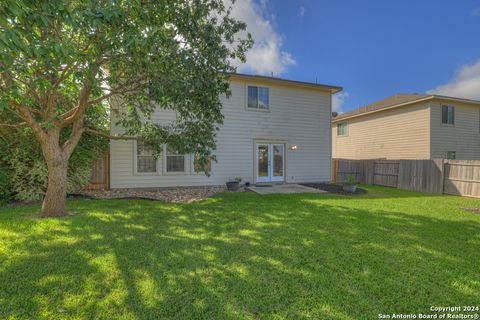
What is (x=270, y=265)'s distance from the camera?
3041 millimetres

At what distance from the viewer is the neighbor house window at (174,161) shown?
9625mm

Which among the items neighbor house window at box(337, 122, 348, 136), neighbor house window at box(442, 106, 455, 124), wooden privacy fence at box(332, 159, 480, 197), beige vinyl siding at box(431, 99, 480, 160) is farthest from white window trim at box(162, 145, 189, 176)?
neighbor house window at box(442, 106, 455, 124)

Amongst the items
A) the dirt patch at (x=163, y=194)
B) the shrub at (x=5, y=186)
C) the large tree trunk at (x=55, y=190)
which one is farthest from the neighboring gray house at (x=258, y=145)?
the large tree trunk at (x=55, y=190)

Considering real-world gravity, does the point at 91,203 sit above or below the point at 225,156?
below

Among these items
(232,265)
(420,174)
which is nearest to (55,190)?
(232,265)

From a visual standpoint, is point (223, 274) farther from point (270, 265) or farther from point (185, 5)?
point (185, 5)

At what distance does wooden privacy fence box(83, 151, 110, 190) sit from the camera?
881cm

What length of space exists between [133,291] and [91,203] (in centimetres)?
525

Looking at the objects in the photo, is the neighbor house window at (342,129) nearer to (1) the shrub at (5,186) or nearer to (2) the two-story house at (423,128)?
(2) the two-story house at (423,128)

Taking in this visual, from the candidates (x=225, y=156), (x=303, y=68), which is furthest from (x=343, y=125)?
(x=225, y=156)

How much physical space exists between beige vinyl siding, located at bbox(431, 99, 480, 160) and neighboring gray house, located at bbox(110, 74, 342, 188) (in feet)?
22.2

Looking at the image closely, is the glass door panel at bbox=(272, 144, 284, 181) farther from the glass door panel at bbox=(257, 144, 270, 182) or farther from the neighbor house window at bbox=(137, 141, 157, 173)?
the neighbor house window at bbox=(137, 141, 157, 173)

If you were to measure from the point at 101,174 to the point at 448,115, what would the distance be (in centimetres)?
1929

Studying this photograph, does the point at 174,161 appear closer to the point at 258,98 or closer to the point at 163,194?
the point at 163,194
